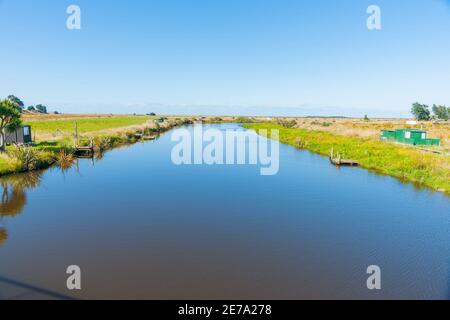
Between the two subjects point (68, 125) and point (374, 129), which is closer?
point (374, 129)

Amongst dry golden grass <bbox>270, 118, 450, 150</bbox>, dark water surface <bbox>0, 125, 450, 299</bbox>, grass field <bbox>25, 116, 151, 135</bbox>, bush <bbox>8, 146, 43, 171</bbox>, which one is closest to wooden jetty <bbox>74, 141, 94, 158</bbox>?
bush <bbox>8, 146, 43, 171</bbox>

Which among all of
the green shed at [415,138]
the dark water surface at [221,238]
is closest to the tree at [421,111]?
the green shed at [415,138]

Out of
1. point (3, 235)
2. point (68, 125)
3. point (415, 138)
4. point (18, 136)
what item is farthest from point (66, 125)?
point (415, 138)

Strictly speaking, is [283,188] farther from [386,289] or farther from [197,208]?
[386,289]

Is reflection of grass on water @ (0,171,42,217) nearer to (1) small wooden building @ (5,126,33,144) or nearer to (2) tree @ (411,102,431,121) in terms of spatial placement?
(1) small wooden building @ (5,126,33,144)

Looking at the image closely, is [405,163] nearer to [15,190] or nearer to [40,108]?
[15,190]

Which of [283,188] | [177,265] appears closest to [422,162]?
[283,188]
